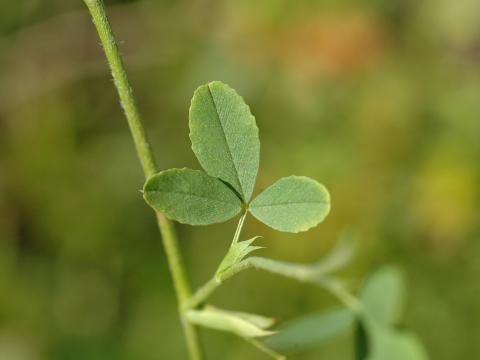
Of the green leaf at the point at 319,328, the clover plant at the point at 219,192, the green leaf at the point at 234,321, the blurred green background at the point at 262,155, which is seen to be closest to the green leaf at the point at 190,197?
the clover plant at the point at 219,192

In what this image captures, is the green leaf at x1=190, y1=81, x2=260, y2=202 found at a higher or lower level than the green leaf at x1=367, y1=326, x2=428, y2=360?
higher

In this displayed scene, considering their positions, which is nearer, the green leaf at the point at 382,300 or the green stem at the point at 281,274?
the green stem at the point at 281,274

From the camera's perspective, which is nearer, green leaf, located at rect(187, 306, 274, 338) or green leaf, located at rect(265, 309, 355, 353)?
green leaf, located at rect(187, 306, 274, 338)

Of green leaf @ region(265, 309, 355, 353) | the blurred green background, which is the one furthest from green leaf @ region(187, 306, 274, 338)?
the blurred green background

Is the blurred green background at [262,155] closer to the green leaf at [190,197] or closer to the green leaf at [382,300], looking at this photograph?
the green leaf at [382,300]

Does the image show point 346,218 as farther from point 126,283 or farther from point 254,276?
point 126,283

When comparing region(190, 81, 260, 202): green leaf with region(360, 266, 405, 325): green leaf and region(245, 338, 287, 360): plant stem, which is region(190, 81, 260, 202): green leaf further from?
region(360, 266, 405, 325): green leaf
